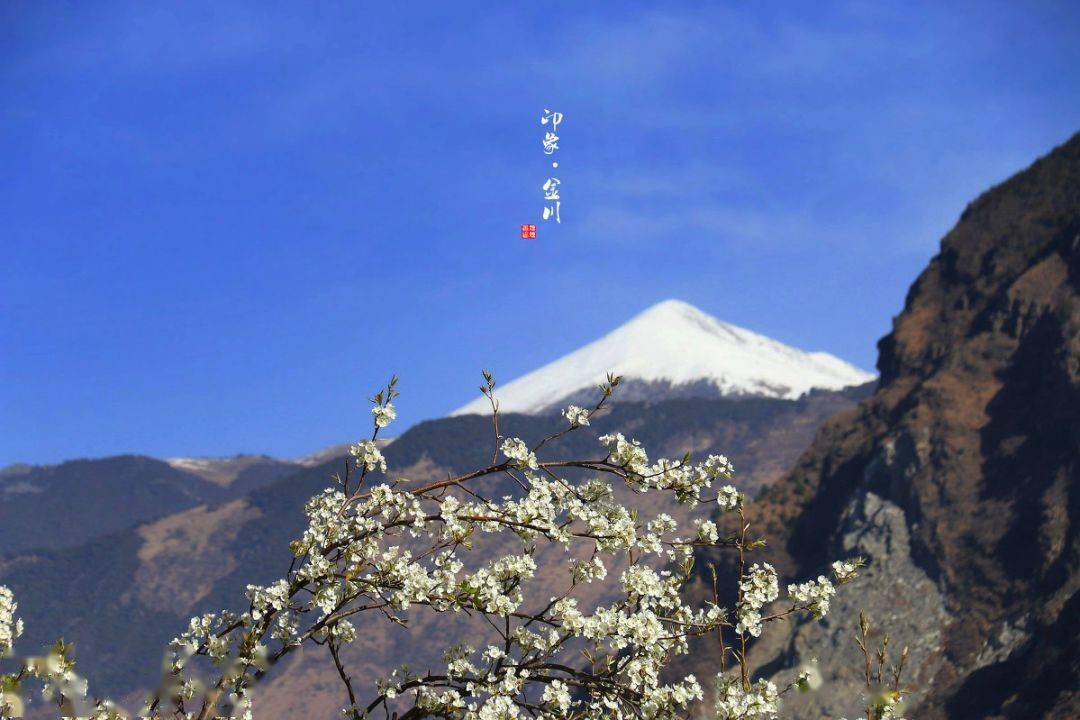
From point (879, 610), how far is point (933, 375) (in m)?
15.8

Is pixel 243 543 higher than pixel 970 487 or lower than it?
higher

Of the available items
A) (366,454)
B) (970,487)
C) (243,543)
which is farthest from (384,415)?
(243,543)

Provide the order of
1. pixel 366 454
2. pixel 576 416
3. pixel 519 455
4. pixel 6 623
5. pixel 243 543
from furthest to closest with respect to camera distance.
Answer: pixel 243 543, pixel 576 416, pixel 366 454, pixel 519 455, pixel 6 623

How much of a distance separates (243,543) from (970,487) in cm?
10340

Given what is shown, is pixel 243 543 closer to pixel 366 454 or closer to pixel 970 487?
pixel 970 487

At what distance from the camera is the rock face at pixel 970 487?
141 ft

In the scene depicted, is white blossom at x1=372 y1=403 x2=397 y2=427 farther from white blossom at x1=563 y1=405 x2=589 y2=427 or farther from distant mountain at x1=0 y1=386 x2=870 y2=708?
distant mountain at x1=0 y1=386 x2=870 y2=708

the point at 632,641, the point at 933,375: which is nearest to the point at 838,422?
the point at 933,375

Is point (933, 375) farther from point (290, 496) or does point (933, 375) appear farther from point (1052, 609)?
point (290, 496)

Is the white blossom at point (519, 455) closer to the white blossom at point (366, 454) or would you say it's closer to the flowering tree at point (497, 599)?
the flowering tree at point (497, 599)

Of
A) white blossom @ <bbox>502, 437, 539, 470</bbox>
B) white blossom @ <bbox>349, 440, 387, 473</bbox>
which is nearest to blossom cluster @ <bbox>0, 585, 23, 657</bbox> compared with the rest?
white blossom @ <bbox>349, 440, 387, 473</bbox>

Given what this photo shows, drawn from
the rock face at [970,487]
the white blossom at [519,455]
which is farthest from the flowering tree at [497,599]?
the rock face at [970,487]

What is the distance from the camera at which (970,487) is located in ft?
173

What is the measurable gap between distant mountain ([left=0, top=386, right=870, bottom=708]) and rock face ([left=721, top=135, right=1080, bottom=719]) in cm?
4671
